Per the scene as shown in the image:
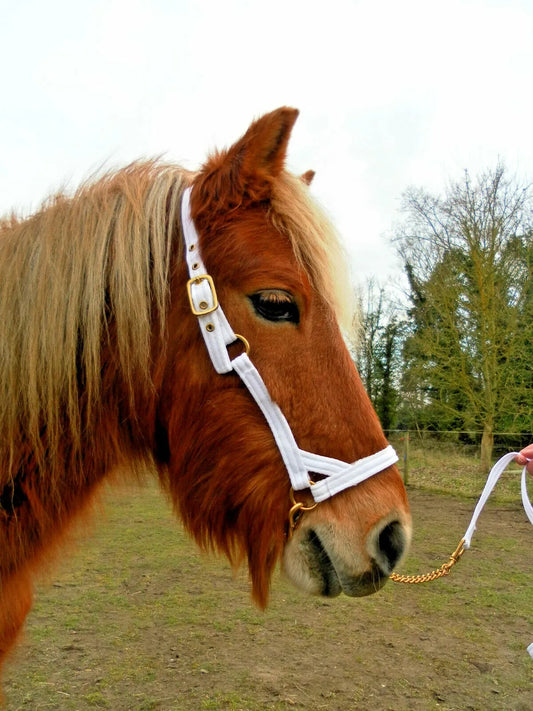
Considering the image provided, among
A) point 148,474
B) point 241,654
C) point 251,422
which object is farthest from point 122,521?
point 251,422

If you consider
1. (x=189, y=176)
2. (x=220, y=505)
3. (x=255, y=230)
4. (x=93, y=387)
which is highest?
(x=189, y=176)

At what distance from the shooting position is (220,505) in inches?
63.9

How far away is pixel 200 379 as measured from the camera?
1.58m

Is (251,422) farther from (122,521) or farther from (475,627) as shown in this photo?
(122,521)

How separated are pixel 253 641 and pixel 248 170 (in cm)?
440

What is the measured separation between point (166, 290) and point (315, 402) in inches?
25.0

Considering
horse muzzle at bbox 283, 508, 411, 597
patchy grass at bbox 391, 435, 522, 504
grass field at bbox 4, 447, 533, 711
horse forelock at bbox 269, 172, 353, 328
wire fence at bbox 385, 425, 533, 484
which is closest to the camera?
horse muzzle at bbox 283, 508, 411, 597

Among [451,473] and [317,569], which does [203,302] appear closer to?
[317,569]

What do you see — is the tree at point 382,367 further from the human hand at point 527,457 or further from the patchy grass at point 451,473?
the human hand at point 527,457

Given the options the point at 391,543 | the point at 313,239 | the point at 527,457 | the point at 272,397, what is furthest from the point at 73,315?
the point at 527,457

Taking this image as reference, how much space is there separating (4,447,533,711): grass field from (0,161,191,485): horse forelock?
0.60m

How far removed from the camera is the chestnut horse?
1.52 m

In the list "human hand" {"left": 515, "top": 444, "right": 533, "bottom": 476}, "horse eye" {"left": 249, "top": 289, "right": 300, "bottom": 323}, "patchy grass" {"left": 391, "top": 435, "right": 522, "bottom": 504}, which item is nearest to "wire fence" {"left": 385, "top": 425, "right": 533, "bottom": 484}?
"patchy grass" {"left": 391, "top": 435, "right": 522, "bottom": 504}

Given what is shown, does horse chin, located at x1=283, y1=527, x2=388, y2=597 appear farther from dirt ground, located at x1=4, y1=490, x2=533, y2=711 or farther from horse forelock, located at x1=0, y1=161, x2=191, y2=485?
dirt ground, located at x1=4, y1=490, x2=533, y2=711
